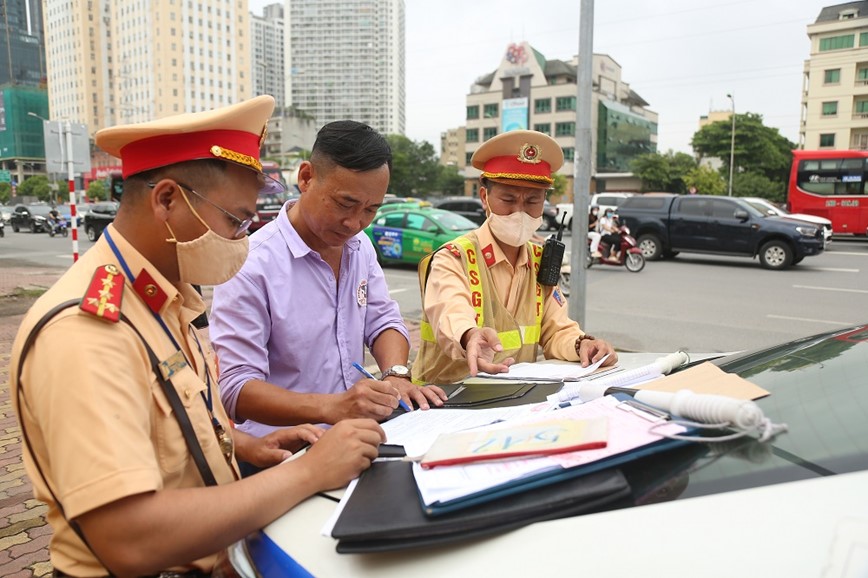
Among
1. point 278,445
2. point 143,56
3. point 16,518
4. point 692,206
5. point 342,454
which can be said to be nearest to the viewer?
point 342,454

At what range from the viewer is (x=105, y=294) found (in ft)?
3.68

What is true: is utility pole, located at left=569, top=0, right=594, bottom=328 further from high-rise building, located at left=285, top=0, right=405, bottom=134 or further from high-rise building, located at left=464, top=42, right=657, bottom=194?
high-rise building, located at left=285, top=0, right=405, bottom=134

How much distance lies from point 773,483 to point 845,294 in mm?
10935

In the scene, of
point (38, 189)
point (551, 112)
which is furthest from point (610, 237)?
point (38, 189)

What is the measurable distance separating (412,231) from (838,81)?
4610 cm

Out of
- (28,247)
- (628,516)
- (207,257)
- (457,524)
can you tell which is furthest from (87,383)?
(28,247)

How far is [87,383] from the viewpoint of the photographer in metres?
1.01

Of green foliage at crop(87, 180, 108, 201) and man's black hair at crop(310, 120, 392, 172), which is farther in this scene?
green foliage at crop(87, 180, 108, 201)

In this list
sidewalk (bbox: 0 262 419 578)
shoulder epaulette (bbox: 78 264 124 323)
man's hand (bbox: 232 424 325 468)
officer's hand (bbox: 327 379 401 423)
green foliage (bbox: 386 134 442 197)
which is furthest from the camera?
green foliage (bbox: 386 134 442 197)

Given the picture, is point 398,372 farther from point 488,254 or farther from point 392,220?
point 392,220

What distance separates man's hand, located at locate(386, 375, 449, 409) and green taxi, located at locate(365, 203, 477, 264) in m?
11.0

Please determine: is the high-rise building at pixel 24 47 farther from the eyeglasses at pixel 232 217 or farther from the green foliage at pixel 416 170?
the eyeglasses at pixel 232 217

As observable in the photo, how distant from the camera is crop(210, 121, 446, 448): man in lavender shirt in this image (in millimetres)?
1842

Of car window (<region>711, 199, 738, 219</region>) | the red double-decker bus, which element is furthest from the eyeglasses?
the red double-decker bus
